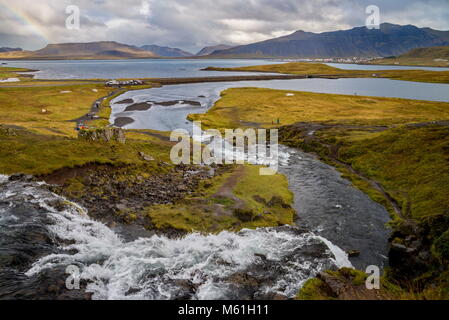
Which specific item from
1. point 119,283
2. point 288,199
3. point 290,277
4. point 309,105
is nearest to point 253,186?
point 288,199

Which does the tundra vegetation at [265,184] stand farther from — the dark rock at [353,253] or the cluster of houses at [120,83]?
the cluster of houses at [120,83]

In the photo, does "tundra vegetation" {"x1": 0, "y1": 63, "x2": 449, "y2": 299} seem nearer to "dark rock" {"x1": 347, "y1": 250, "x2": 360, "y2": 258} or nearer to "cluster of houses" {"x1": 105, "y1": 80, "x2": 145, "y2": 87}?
"dark rock" {"x1": 347, "y1": 250, "x2": 360, "y2": 258}

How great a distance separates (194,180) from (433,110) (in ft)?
331

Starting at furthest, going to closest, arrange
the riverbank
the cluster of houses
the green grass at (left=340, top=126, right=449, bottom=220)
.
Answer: the cluster of houses → the green grass at (left=340, top=126, right=449, bottom=220) → the riverbank

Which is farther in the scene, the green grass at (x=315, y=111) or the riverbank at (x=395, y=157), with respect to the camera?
the green grass at (x=315, y=111)

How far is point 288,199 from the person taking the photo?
36781mm

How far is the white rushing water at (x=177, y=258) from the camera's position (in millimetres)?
17922

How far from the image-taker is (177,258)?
853 inches

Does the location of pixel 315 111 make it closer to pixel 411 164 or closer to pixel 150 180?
pixel 411 164

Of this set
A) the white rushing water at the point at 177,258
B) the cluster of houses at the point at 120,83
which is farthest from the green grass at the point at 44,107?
the white rushing water at the point at 177,258

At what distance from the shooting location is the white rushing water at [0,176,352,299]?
1792cm

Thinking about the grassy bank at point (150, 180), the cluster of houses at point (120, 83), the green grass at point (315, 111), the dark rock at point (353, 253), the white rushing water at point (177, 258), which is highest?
the cluster of houses at point (120, 83)

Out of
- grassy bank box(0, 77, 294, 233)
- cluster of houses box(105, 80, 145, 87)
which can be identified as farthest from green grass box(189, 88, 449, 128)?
cluster of houses box(105, 80, 145, 87)
